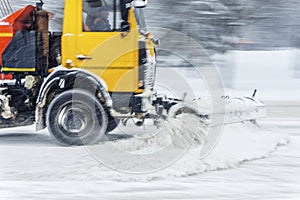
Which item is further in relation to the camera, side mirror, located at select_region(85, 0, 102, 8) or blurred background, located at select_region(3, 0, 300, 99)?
blurred background, located at select_region(3, 0, 300, 99)

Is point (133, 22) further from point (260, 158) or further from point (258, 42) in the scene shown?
point (258, 42)

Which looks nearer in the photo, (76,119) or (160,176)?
(160,176)

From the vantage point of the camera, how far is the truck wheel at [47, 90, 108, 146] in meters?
8.26

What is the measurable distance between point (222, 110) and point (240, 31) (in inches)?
501

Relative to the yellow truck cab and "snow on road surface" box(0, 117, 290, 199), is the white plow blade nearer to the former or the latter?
"snow on road surface" box(0, 117, 290, 199)

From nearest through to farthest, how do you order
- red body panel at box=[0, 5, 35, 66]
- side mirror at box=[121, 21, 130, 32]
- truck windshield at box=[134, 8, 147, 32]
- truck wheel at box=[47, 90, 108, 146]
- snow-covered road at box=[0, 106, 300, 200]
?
snow-covered road at box=[0, 106, 300, 200], side mirror at box=[121, 21, 130, 32], truck wheel at box=[47, 90, 108, 146], truck windshield at box=[134, 8, 147, 32], red body panel at box=[0, 5, 35, 66]

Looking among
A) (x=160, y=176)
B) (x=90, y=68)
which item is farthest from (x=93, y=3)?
(x=160, y=176)

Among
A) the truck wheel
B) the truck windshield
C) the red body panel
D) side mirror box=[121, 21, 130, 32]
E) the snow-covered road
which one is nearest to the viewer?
the snow-covered road

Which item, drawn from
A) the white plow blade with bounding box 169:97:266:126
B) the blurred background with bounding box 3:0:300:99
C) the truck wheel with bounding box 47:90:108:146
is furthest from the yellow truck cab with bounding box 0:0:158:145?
the blurred background with bounding box 3:0:300:99

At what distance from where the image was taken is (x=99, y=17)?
8172 millimetres

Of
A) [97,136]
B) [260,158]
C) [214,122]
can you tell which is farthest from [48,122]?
[260,158]

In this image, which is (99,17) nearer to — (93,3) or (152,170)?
(93,3)

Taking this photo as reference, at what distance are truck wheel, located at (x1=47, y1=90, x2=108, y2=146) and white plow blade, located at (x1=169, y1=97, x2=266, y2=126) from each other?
1.09 m

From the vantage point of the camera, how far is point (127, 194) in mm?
5750
